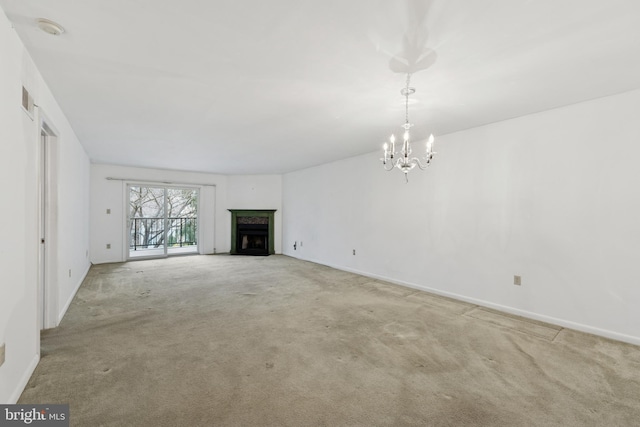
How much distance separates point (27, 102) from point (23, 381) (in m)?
1.94

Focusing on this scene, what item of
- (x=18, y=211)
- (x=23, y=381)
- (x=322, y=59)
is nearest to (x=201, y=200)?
(x=18, y=211)

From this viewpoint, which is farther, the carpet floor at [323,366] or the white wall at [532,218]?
the white wall at [532,218]

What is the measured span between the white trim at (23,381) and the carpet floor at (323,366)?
0.15ft

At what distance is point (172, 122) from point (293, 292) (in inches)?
112

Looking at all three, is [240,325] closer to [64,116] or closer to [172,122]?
[172,122]

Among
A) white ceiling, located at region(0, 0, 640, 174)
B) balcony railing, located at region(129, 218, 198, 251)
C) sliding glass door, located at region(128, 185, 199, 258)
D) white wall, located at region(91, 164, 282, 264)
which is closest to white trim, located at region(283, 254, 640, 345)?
white ceiling, located at region(0, 0, 640, 174)

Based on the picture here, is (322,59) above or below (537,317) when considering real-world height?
above

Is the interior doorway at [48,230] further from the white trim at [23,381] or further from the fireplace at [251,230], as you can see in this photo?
the fireplace at [251,230]

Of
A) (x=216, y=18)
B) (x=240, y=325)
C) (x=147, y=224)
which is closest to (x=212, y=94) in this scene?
(x=216, y=18)

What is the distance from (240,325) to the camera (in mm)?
3008

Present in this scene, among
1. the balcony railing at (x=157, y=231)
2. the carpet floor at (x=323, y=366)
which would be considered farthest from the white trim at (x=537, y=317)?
the balcony railing at (x=157, y=231)

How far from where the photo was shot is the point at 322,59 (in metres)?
2.10

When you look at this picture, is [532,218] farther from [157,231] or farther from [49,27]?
[157,231]

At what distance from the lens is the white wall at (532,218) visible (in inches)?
109
